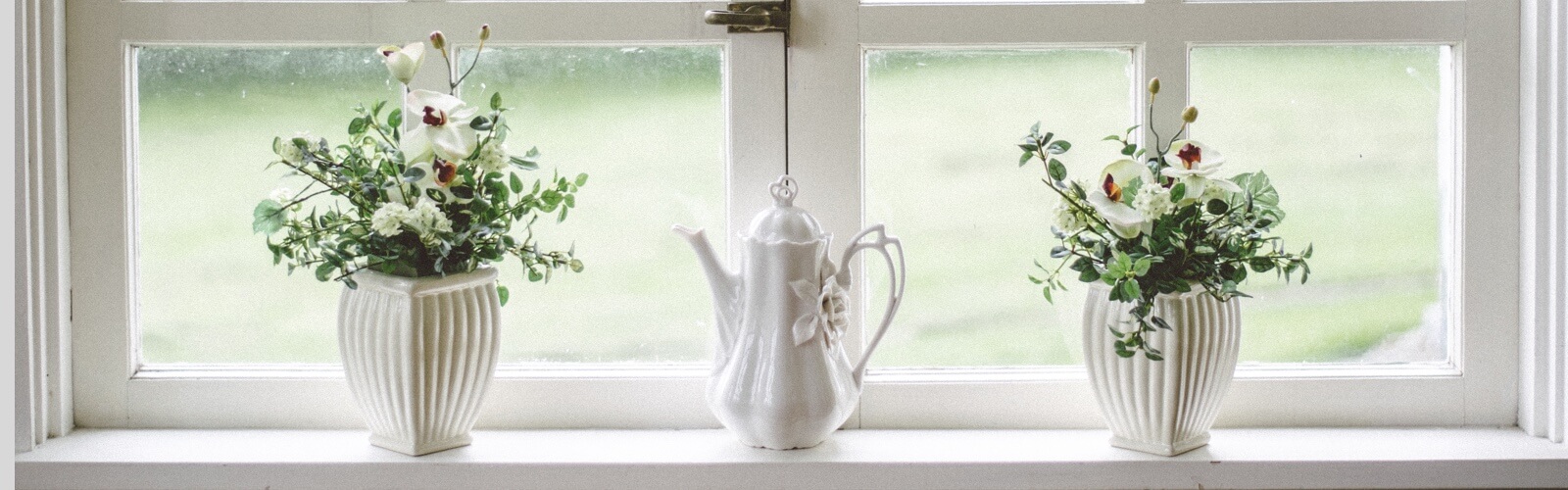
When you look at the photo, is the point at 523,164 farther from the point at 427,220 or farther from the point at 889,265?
the point at 889,265

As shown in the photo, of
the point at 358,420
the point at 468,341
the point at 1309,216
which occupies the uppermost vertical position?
the point at 1309,216

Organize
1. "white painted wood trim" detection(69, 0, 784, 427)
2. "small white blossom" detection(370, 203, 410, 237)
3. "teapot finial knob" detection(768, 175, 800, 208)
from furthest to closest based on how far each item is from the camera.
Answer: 1. "white painted wood trim" detection(69, 0, 784, 427)
2. "teapot finial knob" detection(768, 175, 800, 208)
3. "small white blossom" detection(370, 203, 410, 237)

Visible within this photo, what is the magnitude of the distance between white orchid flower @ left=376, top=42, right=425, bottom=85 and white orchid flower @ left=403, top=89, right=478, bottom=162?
0.07 ft

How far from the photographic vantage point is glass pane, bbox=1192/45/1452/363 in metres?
1.44

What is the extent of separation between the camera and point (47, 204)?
1.39 m

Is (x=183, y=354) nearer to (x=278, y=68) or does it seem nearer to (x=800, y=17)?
(x=278, y=68)

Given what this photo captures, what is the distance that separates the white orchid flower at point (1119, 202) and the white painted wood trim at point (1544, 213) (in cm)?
52

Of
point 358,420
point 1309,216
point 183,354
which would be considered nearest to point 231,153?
point 183,354

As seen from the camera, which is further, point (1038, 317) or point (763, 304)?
point (1038, 317)

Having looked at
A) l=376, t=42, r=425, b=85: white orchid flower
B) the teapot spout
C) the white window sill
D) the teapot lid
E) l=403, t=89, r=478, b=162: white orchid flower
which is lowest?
the white window sill

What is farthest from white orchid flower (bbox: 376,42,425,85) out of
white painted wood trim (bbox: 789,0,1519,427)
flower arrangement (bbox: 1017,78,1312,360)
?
flower arrangement (bbox: 1017,78,1312,360)

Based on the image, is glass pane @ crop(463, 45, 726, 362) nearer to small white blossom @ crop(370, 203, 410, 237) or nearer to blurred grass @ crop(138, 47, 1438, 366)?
blurred grass @ crop(138, 47, 1438, 366)

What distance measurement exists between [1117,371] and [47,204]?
129 cm

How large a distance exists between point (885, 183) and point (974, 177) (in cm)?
11
